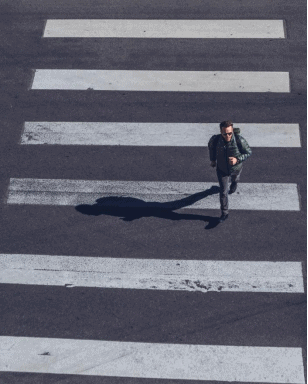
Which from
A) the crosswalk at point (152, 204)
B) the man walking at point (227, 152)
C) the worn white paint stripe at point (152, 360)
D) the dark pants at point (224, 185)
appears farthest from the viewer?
the dark pants at point (224, 185)

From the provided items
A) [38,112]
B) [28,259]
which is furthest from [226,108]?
[28,259]

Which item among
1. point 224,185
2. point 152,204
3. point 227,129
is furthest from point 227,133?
point 152,204

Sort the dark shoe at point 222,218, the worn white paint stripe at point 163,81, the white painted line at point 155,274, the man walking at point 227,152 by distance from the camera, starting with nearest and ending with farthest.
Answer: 1. the man walking at point 227,152
2. the white painted line at point 155,274
3. the dark shoe at point 222,218
4. the worn white paint stripe at point 163,81

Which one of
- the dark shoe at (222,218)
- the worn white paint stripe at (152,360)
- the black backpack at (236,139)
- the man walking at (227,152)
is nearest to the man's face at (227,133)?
the man walking at (227,152)

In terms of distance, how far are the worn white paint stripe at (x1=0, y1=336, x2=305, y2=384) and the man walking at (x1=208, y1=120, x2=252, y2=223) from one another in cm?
241

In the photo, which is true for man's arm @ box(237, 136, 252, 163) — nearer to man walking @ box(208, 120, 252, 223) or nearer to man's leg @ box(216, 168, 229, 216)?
man walking @ box(208, 120, 252, 223)

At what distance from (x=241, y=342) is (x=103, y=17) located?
7.15m

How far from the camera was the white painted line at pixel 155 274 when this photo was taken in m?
10.1

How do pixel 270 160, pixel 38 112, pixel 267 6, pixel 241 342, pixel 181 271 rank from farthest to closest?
pixel 267 6
pixel 38 112
pixel 270 160
pixel 181 271
pixel 241 342

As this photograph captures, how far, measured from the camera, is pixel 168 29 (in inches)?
530

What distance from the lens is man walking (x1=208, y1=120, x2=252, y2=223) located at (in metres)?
9.99

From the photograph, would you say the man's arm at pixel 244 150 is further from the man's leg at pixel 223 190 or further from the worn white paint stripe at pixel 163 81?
the worn white paint stripe at pixel 163 81

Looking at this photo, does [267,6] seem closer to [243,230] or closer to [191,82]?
[191,82]

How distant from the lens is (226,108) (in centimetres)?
1223
